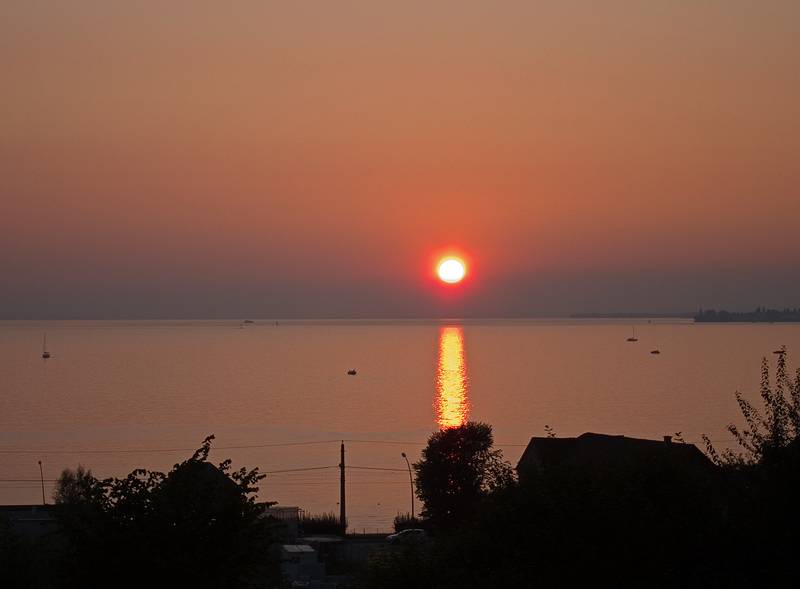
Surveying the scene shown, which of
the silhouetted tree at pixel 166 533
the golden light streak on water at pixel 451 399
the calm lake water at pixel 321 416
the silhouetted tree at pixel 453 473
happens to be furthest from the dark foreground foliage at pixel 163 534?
the golden light streak on water at pixel 451 399

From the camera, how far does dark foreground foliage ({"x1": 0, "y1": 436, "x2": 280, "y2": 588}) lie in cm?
2028

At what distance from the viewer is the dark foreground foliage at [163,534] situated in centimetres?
2028

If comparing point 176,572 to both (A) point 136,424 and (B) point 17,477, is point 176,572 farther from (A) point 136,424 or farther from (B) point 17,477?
(A) point 136,424

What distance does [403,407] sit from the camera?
445 ft

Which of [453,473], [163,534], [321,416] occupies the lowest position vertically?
[163,534]

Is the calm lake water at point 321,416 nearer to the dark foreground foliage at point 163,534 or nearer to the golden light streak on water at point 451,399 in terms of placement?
the golden light streak on water at point 451,399

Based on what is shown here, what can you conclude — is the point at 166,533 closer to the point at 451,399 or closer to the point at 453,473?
the point at 453,473

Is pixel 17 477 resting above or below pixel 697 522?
above

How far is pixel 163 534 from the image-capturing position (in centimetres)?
2055

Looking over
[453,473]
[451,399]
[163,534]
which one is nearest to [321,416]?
[451,399]

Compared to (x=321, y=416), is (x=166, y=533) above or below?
below

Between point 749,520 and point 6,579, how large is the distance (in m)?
17.0

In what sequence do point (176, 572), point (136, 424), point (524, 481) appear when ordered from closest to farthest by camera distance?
point (176, 572) → point (524, 481) → point (136, 424)

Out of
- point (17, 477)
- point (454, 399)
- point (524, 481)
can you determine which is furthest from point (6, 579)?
point (454, 399)
